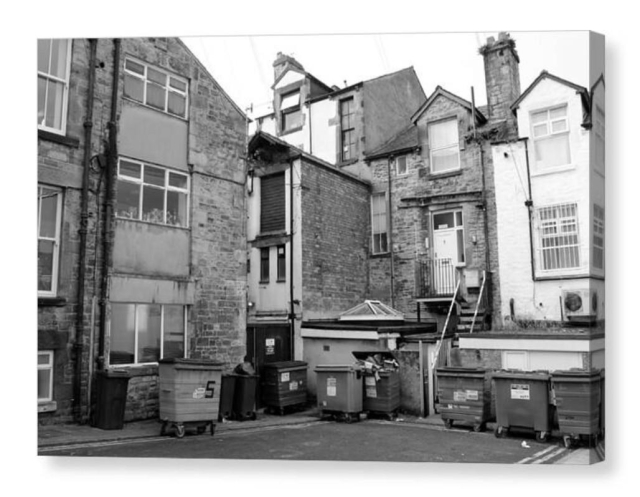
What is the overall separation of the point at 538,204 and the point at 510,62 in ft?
4.85

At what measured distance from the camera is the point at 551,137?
19.9 ft

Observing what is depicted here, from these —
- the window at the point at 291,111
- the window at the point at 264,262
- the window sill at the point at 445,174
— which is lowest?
the window at the point at 264,262

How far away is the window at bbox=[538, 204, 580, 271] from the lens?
19.0 ft

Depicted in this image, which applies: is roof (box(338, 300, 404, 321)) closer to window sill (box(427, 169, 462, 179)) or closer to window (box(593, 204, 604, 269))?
window sill (box(427, 169, 462, 179))

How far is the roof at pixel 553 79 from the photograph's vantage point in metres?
5.70

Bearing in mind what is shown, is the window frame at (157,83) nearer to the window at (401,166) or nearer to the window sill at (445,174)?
the window at (401,166)

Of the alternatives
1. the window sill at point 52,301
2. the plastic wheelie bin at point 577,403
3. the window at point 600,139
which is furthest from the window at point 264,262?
the window at point 600,139

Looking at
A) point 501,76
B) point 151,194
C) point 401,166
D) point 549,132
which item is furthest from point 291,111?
point 549,132

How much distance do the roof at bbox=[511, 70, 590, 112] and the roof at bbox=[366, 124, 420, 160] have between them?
1.39 meters

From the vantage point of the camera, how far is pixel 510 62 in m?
5.79

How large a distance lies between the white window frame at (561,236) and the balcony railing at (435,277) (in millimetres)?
1014

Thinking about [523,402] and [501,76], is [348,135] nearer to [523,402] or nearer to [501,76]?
[501,76]

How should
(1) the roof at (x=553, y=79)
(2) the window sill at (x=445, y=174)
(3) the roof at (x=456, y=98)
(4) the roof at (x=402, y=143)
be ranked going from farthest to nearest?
1. (4) the roof at (x=402, y=143)
2. (2) the window sill at (x=445, y=174)
3. (3) the roof at (x=456, y=98)
4. (1) the roof at (x=553, y=79)
